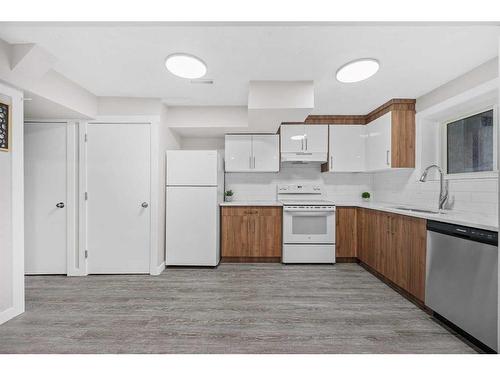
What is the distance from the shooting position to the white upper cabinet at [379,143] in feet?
10.9

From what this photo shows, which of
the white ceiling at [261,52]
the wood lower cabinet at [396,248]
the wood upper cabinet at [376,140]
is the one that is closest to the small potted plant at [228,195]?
the wood upper cabinet at [376,140]

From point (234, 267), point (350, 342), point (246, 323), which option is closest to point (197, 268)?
point (234, 267)

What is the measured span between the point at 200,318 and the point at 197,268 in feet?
4.53

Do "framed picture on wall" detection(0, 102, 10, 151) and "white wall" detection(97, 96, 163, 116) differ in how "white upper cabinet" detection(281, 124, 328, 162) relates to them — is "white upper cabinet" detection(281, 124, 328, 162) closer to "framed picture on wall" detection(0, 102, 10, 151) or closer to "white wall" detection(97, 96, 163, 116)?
"white wall" detection(97, 96, 163, 116)

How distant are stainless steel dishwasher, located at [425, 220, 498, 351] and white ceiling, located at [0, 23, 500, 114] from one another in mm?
1340

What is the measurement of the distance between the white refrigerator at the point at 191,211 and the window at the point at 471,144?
8.87 feet

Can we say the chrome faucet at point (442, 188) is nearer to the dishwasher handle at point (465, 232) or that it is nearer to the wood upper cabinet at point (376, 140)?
the wood upper cabinet at point (376, 140)

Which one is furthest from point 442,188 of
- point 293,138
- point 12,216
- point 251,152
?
point 12,216

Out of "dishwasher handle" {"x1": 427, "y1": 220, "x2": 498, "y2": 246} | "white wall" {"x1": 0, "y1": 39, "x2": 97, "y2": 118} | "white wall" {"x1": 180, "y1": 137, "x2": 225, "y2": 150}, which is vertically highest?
"white wall" {"x1": 0, "y1": 39, "x2": 97, "y2": 118}

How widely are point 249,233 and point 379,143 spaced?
212 cm

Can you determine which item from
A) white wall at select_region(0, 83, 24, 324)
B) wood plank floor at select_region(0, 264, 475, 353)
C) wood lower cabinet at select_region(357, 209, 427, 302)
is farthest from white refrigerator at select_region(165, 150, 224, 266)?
wood lower cabinet at select_region(357, 209, 427, 302)

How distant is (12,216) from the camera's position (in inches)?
82.3

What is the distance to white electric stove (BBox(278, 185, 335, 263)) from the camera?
369 cm

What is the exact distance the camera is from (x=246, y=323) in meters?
2.08
